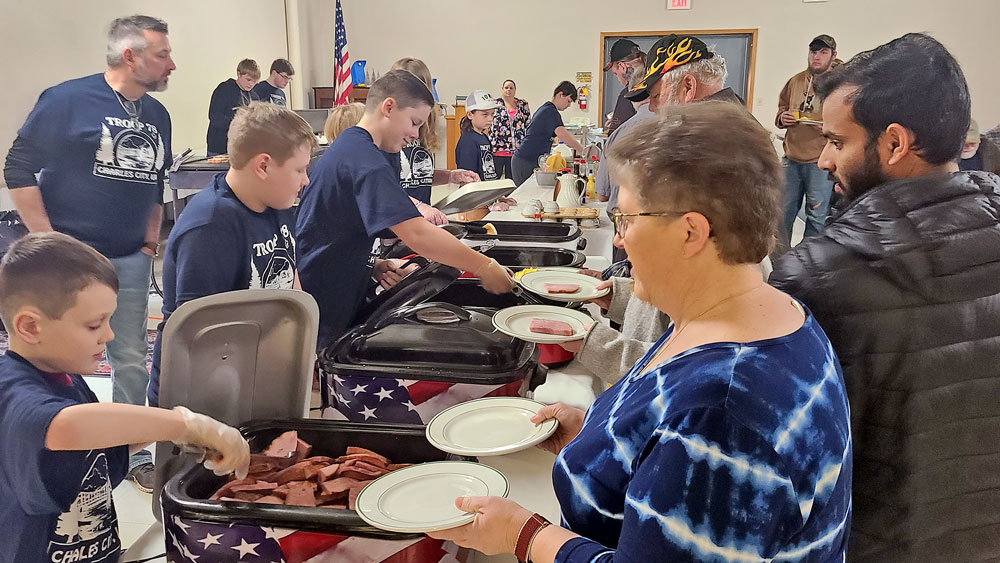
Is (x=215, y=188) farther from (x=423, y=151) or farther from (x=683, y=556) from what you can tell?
(x=423, y=151)

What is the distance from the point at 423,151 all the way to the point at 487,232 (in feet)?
2.71

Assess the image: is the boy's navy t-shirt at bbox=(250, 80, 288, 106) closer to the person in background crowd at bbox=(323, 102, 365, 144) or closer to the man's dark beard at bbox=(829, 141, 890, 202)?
the person in background crowd at bbox=(323, 102, 365, 144)

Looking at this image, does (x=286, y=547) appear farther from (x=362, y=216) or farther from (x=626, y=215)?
(x=362, y=216)

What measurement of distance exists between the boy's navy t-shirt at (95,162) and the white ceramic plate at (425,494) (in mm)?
1581

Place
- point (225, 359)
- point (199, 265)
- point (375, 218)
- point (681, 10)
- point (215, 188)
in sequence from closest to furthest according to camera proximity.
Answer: point (225, 359), point (199, 265), point (215, 188), point (375, 218), point (681, 10)

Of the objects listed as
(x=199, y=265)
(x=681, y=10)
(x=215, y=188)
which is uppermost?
(x=681, y=10)

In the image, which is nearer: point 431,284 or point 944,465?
point 944,465

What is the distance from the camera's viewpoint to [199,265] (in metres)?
1.38

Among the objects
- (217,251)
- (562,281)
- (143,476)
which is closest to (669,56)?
(562,281)

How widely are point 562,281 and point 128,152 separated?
147cm

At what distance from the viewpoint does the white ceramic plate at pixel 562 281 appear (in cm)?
167

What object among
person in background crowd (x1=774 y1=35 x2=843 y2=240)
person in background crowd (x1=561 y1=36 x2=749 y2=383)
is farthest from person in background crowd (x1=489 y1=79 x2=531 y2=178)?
person in background crowd (x1=561 y1=36 x2=749 y2=383)

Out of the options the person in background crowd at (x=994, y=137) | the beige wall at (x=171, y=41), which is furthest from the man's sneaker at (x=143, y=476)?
the person in background crowd at (x=994, y=137)

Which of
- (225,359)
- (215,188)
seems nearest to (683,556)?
(225,359)
